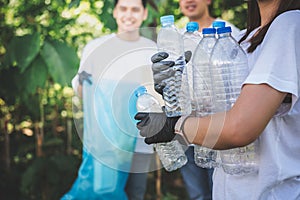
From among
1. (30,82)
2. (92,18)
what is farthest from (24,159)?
(92,18)

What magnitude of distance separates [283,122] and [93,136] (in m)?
1.75

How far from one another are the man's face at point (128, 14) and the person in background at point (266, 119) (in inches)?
72.8

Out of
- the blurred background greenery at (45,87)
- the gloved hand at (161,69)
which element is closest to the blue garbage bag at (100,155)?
the blurred background greenery at (45,87)

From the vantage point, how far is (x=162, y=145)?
1.36 m

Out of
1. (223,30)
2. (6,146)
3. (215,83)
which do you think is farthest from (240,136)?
(6,146)

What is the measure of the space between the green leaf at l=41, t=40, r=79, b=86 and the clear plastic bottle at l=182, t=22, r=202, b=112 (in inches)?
81.9

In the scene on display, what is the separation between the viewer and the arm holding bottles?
105 centimetres

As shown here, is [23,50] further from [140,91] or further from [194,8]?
[140,91]

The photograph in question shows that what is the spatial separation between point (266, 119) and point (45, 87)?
298cm

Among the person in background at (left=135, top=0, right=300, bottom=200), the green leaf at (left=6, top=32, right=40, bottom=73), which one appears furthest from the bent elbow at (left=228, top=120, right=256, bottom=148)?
the green leaf at (left=6, top=32, right=40, bottom=73)

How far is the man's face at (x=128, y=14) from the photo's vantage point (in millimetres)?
3080

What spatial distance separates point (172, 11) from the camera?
4.12 metres

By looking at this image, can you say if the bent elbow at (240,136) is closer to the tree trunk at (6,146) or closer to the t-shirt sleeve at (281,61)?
the t-shirt sleeve at (281,61)

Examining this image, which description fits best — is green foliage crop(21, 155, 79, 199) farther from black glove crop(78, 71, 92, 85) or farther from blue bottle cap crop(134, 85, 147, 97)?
blue bottle cap crop(134, 85, 147, 97)
